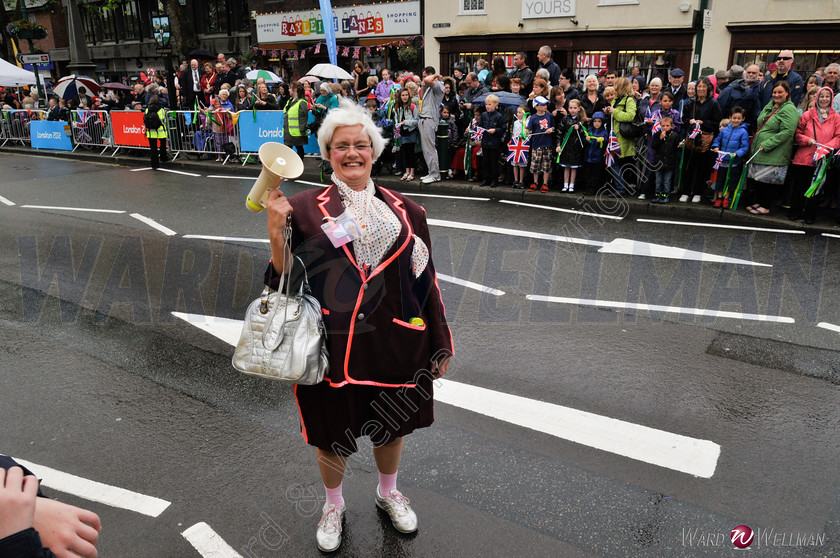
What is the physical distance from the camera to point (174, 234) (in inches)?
362

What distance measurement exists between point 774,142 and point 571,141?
10.3 ft

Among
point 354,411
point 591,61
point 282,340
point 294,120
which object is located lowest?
point 354,411

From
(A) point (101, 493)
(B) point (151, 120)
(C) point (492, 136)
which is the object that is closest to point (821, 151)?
(C) point (492, 136)

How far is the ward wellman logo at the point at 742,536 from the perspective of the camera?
316 centimetres

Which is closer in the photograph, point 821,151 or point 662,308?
point 662,308

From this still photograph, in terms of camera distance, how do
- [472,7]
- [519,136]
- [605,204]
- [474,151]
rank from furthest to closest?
Result: [472,7] < [474,151] < [519,136] < [605,204]

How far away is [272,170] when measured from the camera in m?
2.40

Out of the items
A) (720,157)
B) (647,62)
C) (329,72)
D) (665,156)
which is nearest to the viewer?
(720,157)

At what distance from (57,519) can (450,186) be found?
10919 mm

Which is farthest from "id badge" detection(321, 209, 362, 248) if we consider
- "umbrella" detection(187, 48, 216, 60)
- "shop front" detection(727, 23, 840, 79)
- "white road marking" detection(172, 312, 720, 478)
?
"shop front" detection(727, 23, 840, 79)

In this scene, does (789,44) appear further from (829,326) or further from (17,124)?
(17,124)

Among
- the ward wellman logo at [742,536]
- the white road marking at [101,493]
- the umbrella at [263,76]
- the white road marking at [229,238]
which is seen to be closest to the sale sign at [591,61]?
the umbrella at [263,76]

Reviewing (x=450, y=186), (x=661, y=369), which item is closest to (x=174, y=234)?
(x=450, y=186)

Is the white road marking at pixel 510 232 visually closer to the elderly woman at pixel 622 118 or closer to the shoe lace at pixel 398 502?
the elderly woman at pixel 622 118
